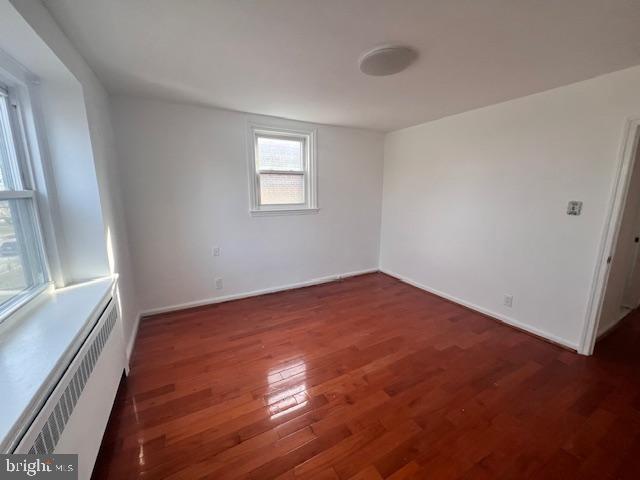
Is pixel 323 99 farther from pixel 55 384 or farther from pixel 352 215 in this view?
pixel 55 384

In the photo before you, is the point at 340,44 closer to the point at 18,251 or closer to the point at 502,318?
the point at 18,251

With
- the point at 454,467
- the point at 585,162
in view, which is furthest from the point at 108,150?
the point at 585,162

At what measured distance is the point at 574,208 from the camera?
7.18 ft

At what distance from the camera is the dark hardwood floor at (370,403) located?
1.33 m

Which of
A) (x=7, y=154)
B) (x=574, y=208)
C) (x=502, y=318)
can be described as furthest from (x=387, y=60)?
(x=502, y=318)

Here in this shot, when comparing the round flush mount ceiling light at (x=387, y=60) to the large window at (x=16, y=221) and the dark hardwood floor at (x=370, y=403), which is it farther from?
the dark hardwood floor at (x=370, y=403)

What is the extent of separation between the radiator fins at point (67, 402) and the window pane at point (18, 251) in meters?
0.46

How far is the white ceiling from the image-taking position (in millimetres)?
1261

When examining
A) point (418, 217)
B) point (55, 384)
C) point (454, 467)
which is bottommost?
point (454, 467)

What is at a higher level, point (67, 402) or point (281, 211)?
point (281, 211)

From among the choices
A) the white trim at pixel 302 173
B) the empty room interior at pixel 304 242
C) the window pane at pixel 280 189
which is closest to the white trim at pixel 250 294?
the empty room interior at pixel 304 242

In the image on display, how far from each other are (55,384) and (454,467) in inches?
72.8

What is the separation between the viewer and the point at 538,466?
1.32 m

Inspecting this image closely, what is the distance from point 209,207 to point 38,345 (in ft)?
6.82
